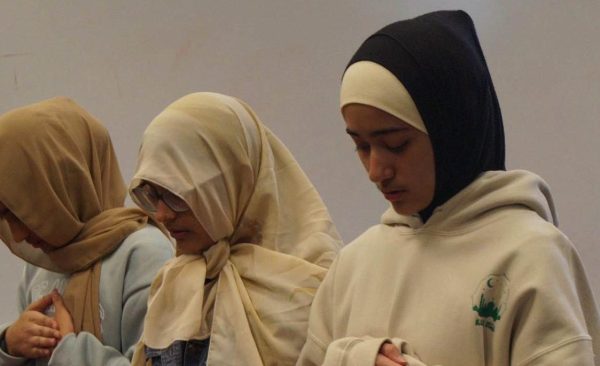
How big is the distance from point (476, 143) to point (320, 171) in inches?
46.4

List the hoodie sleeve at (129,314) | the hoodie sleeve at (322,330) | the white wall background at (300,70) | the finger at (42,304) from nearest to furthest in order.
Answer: the hoodie sleeve at (322,330) → the hoodie sleeve at (129,314) → the finger at (42,304) → the white wall background at (300,70)

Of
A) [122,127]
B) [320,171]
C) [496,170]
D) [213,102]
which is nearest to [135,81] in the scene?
[122,127]

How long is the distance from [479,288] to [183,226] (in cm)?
67

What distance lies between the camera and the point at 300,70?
8.45ft

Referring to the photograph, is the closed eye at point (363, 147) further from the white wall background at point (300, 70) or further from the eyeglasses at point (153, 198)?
the white wall background at point (300, 70)

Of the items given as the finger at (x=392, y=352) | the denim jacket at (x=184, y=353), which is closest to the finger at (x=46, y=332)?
the denim jacket at (x=184, y=353)

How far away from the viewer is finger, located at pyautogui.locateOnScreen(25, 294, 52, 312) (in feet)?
6.72

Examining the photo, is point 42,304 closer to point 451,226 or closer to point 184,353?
point 184,353

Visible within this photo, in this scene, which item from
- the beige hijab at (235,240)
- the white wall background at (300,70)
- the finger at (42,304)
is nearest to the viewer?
the beige hijab at (235,240)

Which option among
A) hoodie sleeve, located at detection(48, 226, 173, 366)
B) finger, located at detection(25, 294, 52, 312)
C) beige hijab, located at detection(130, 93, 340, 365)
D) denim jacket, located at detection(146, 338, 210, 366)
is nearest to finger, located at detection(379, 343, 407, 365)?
beige hijab, located at detection(130, 93, 340, 365)

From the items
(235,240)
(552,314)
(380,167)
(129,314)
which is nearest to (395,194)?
(380,167)

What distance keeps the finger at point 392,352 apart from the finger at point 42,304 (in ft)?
3.23

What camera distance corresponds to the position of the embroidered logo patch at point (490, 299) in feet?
4.23

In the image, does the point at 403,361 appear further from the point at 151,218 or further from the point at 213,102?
the point at 151,218
